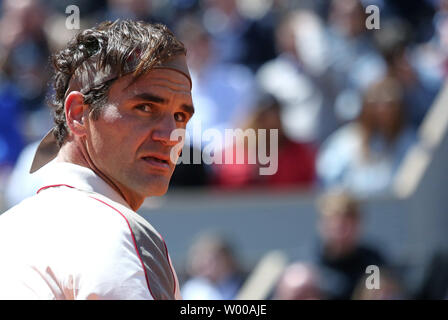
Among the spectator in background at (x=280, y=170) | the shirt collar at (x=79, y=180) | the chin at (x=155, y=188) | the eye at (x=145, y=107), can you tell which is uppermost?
the eye at (x=145, y=107)

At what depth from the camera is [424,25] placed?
818 cm

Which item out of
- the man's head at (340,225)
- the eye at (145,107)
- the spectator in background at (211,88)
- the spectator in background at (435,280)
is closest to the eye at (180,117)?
the eye at (145,107)

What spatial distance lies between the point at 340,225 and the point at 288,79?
2.06 meters

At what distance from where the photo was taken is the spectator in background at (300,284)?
17.9ft

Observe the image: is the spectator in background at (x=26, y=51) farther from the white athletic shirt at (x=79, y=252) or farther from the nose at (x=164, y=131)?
the white athletic shirt at (x=79, y=252)

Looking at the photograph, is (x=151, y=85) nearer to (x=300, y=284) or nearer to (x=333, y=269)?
(x=300, y=284)

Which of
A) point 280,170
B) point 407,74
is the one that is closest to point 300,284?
point 280,170

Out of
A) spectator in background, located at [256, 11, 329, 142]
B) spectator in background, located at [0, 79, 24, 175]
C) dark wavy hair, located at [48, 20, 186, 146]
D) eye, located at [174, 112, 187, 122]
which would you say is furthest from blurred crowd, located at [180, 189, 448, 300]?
dark wavy hair, located at [48, 20, 186, 146]

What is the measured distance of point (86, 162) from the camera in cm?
226

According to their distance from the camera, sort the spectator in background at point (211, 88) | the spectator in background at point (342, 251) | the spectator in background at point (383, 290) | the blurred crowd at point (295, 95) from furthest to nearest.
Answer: the spectator in background at point (211, 88) < the blurred crowd at point (295, 95) < the spectator in background at point (342, 251) < the spectator in background at point (383, 290)

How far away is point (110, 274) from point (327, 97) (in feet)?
18.5

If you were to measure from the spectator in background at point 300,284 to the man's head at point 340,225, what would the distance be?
0.29 metres

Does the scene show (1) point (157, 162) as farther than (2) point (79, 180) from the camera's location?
Yes
